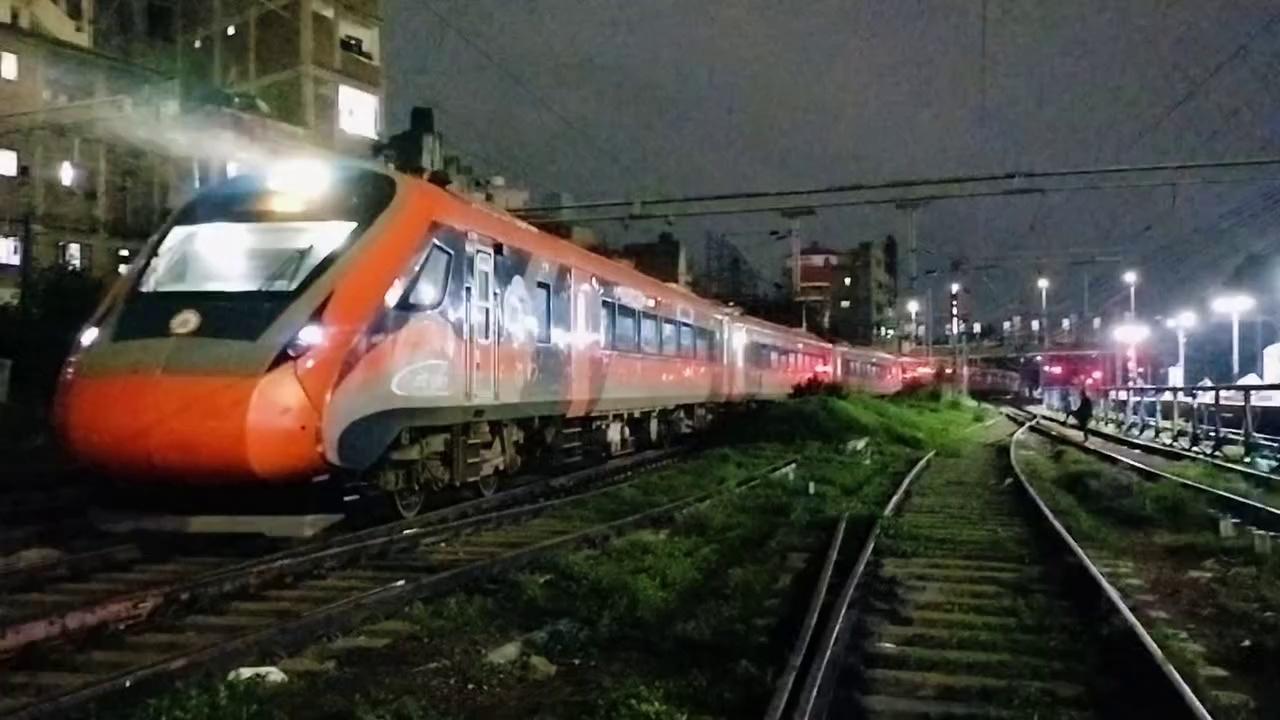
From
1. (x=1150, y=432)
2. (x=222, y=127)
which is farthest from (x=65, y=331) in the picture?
(x=1150, y=432)

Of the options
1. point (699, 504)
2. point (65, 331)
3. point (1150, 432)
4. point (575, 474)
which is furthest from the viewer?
point (1150, 432)

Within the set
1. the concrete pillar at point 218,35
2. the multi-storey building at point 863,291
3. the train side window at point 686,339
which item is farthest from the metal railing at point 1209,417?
the multi-storey building at point 863,291

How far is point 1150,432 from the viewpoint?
32188 millimetres

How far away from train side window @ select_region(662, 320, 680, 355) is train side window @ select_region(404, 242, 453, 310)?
1024cm

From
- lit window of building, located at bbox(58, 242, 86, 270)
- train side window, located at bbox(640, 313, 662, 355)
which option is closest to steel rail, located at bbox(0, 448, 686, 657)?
train side window, located at bbox(640, 313, 662, 355)

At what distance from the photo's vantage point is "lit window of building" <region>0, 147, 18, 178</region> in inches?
1468

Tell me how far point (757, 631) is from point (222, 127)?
1214 inches

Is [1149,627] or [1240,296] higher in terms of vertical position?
[1240,296]

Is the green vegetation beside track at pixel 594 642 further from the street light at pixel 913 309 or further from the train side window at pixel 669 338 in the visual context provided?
the street light at pixel 913 309

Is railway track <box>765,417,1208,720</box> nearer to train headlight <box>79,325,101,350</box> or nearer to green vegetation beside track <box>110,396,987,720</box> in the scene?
green vegetation beside track <box>110,396,987,720</box>

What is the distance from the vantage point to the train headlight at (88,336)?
9.71m

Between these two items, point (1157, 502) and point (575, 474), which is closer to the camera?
point (1157, 502)

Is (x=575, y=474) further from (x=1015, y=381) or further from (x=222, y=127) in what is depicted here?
→ (x=1015, y=381)

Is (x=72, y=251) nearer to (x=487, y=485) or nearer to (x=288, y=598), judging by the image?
(x=487, y=485)
